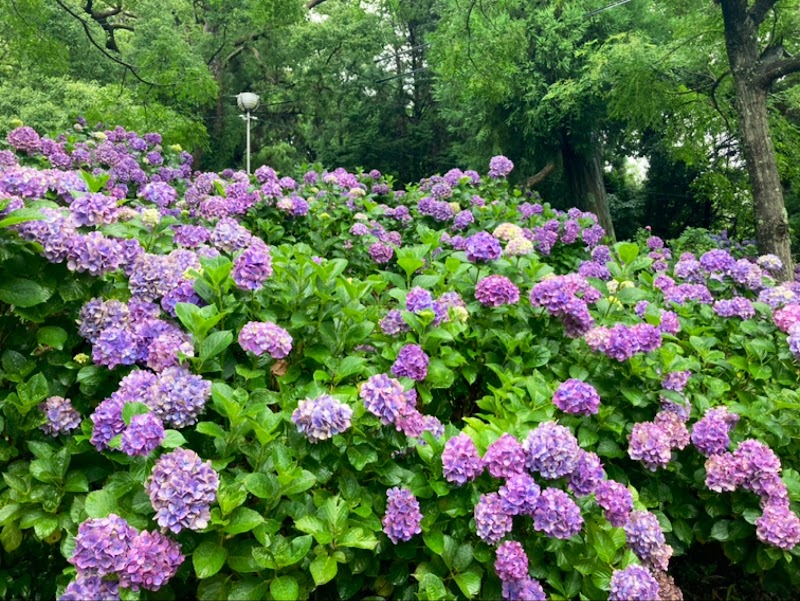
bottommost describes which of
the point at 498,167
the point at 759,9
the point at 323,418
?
the point at 323,418

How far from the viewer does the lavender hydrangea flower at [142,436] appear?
1415 millimetres

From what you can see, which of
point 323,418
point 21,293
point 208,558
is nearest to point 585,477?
point 323,418

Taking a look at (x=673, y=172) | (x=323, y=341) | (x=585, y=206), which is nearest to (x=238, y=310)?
(x=323, y=341)

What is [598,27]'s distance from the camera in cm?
1232

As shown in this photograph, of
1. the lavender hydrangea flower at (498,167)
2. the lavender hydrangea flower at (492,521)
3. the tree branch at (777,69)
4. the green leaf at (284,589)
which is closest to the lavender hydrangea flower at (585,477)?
the lavender hydrangea flower at (492,521)

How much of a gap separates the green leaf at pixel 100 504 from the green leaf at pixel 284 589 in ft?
1.41

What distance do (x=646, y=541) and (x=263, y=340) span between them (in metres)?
1.25

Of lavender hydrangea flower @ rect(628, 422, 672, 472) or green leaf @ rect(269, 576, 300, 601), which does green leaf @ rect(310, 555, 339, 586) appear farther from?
lavender hydrangea flower @ rect(628, 422, 672, 472)

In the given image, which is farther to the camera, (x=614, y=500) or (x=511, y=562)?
(x=614, y=500)

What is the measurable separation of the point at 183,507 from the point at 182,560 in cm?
13

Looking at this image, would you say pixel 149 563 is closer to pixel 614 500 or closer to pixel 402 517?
pixel 402 517

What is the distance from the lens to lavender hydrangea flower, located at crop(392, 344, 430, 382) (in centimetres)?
189

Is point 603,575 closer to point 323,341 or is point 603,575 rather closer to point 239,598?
point 239,598

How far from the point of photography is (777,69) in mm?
6145
